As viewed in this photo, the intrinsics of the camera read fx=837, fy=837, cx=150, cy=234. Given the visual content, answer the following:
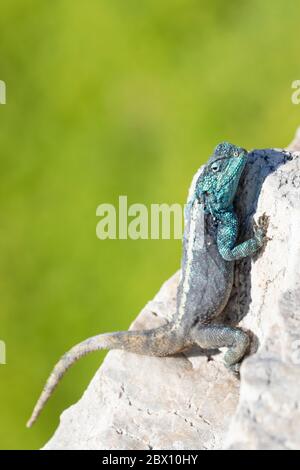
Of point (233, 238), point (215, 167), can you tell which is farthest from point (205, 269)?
point (215, 167)

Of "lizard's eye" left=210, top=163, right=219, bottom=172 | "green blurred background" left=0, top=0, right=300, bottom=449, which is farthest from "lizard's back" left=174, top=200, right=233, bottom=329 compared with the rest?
"green blurred background" left=0, top=0, right=300, bottom=449

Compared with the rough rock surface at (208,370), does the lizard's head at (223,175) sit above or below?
above

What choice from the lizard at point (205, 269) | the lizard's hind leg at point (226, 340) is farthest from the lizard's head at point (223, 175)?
the lizard's hind leg at point (226, 340)

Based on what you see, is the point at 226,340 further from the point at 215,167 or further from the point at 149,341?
the point at 215,167

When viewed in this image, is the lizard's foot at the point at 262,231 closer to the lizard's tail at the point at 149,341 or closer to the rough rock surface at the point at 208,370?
the rough rock surface at the point at 208,370

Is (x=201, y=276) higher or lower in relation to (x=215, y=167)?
lower

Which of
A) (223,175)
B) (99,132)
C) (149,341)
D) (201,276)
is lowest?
(149,341)

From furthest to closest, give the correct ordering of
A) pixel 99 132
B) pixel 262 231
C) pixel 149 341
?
pixel 99 132, pixel 149 341, pixel 262 231

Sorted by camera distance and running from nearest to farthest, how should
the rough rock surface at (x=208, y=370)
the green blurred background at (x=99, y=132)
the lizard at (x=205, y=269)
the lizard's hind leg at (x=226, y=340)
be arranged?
the rough rock surface at (x=208, y=370) < the lizard's hind leg at (x=226, y=340) < the lizard at (x=205, y=269) < the green blurred background at (x=99, y=132)
